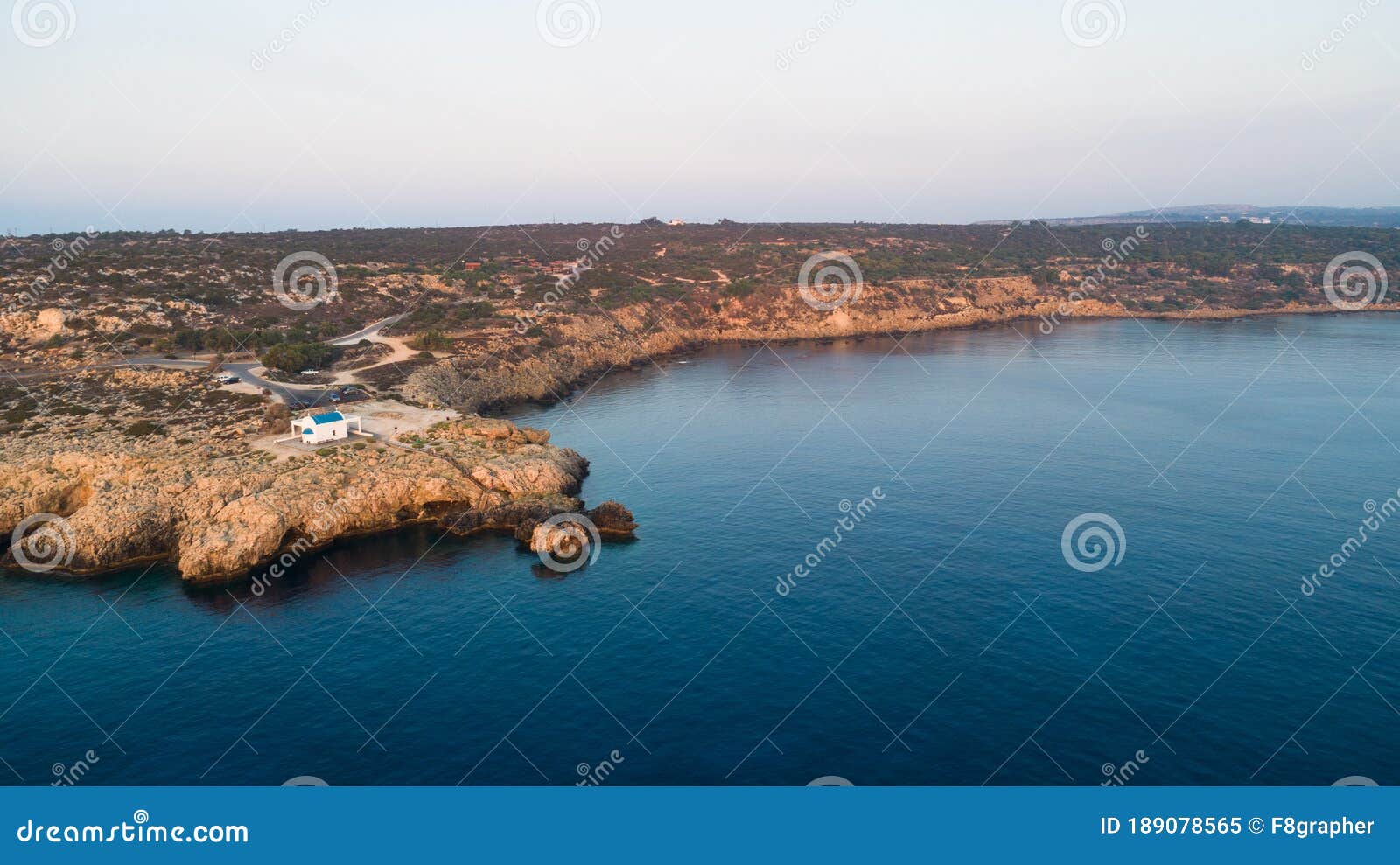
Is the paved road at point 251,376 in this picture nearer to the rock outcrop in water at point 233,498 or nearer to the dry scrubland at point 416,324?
the dry scrubland at point 416,324

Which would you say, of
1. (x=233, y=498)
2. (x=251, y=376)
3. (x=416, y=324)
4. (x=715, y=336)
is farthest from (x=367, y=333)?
(x=715, y=336)

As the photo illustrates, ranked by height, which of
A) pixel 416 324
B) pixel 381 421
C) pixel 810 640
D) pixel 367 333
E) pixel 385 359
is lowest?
pixel 381 421

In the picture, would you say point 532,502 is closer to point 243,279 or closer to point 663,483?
point 663,483

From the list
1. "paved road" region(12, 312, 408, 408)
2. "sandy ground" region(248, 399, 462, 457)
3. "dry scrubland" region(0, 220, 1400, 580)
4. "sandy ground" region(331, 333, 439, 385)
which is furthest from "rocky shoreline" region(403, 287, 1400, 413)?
"paved road" region(12, 312, 408, 408)

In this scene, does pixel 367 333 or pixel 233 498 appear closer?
pixel 233 498

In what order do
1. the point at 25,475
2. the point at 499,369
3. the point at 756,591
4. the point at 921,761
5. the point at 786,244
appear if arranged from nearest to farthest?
the point at 921,761, the point at 756,591, the point at 25,475, the point at 499,369, the point at 786,244

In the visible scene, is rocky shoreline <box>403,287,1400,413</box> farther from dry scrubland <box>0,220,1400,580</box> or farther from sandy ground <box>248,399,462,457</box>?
sandy ground <box>248,399,462,457</box>

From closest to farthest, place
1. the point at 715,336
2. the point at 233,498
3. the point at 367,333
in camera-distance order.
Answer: the point at 233,498
the point at 367,333
the point at 715,336

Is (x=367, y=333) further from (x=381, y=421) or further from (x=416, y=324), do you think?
(x=381, y=421)

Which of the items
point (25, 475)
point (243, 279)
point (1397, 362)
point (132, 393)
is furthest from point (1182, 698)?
point (243, 279)
